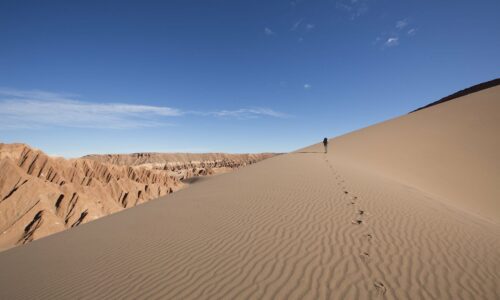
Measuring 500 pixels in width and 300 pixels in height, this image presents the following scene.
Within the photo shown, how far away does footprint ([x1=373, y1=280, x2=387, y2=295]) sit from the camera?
3.81 m

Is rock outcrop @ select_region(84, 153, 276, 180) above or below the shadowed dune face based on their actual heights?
above

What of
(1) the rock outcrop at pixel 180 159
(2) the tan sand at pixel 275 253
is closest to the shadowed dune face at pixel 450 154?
(2) the tan sand at pixel 275 253

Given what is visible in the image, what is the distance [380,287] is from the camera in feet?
12.9

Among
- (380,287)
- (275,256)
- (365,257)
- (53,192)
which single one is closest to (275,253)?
(275,256)

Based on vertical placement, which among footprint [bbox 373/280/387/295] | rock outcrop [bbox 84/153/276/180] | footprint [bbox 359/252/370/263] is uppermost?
rock outcrop [bbox 84/153/276/180]

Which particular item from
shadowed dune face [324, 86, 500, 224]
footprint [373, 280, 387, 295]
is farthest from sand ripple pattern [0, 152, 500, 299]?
shadowed dune face [324, 86, 500, 224]

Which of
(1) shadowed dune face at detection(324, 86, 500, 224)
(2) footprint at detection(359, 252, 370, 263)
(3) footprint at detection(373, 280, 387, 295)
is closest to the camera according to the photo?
(3) footprint at detection(373, 280, 387, 295)

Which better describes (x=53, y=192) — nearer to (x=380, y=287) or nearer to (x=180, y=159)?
(x=380, y=287)

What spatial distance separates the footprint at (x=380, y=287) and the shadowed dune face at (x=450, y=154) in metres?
10.1

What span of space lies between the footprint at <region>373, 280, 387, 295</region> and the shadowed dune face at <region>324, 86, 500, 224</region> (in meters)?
10.1

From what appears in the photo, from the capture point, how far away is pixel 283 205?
338 inches

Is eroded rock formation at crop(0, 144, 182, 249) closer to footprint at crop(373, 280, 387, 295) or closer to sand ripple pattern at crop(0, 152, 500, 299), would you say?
sand ripple pattern at crop(0, 152, 500, 299)

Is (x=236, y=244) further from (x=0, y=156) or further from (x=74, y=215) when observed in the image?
(x=0, y=156)

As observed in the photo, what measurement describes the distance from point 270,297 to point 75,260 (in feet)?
17.5
